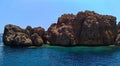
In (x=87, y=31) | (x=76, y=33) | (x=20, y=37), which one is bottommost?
(x=20, y=37)

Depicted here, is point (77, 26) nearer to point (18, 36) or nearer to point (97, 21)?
point (97, 21)

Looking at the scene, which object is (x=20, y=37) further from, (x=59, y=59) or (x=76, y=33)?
(x=59, y=59)

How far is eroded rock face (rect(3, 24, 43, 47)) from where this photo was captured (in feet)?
472

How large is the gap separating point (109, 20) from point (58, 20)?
27880mm

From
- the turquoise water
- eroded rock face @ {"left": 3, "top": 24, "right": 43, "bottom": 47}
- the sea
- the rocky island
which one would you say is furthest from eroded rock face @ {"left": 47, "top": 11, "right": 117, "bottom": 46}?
the turquoise water

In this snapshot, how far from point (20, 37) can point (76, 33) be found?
1103 inches

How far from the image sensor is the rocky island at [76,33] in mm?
147750

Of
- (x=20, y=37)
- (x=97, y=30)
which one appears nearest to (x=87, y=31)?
(x=97, y=30)

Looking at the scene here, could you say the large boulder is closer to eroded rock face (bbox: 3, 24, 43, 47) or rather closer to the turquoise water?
eroded rock face (bbox: 3, 24, 43, 47)

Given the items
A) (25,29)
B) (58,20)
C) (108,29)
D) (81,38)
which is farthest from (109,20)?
(25,29)

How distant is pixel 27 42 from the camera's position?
470 ft

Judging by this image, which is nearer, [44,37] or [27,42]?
[27,42]

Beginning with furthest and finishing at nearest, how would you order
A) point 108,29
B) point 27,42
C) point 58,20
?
point 58,20, point 108,29, point 27,42

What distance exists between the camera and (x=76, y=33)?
15550 cm
